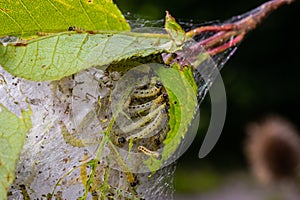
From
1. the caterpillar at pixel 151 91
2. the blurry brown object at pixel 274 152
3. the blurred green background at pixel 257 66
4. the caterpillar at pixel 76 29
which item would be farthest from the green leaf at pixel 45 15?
the blurred green background at pixel 257 66

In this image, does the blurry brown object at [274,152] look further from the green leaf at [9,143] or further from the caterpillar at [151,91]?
the green leaf at [9,143]

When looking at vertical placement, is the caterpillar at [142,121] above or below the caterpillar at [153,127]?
above

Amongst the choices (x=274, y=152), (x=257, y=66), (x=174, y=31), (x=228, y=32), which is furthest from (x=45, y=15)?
(x=257, y=66)

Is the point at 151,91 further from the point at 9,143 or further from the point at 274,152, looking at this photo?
the point at 274,152

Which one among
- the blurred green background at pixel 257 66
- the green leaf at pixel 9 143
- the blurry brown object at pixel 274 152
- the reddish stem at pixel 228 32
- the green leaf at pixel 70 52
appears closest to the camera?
the green leaf at pixel 9 143

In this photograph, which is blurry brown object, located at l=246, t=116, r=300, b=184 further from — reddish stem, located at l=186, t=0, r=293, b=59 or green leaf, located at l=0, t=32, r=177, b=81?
green leaf, located at l=0, t=32, r=177, b=81

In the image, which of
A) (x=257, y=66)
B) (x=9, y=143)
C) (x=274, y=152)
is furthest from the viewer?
(x=257, y=66)

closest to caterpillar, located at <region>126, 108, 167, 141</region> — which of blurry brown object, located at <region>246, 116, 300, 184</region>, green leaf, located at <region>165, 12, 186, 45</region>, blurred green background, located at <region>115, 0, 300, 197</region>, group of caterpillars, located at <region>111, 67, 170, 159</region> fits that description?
group of caterpillars, located at <region>111, 67, 170, 159</region>
